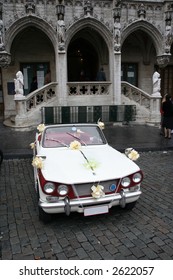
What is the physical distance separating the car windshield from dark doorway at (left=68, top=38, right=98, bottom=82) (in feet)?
38.1

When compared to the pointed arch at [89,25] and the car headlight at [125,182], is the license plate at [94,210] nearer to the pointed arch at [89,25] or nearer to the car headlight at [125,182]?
the car headlight at [125,182]

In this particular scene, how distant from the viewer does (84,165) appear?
438 centimetres

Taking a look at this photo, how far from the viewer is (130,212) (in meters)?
4.67

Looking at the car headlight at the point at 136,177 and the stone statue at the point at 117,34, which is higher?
the stone statue at the point at 117,34

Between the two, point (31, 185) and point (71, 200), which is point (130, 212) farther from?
point (31, 185)

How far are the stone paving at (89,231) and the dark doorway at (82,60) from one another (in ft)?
42.0

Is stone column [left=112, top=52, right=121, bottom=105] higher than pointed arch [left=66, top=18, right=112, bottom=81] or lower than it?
lower

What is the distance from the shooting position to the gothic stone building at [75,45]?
12.8 metres

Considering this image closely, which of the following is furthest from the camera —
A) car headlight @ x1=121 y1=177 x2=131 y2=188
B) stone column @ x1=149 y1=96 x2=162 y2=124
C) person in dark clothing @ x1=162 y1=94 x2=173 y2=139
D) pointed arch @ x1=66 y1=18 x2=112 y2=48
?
stone column @ x1=149 y1=96 x2=162 y2=124

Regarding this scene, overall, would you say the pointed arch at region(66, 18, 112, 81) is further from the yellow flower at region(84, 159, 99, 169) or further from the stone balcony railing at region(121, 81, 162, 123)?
the yellow flower at region(84, 159, 99, 169)

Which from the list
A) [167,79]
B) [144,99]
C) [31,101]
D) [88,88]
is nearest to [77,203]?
[31,101]

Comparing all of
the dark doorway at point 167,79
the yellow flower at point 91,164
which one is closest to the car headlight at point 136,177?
the yellow flower at point 91,164

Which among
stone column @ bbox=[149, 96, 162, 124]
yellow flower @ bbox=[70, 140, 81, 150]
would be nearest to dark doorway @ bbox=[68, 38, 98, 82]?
stone column @ bbox=[149, 96, 162, 124]

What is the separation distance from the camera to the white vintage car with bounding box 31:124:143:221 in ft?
12.7
